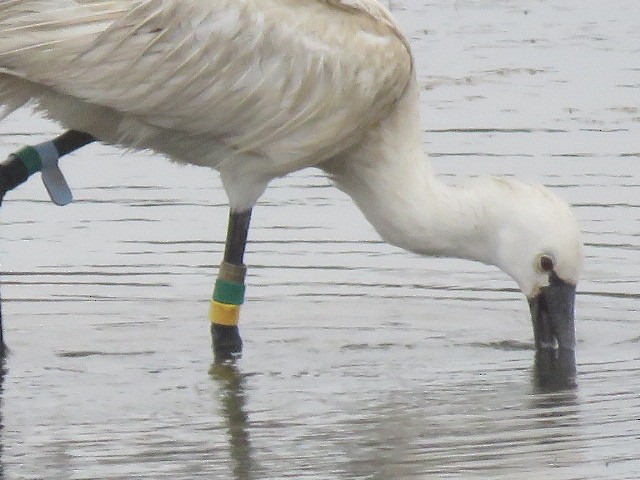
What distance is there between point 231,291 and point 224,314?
0.49ft

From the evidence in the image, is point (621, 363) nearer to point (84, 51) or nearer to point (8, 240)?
point (84, 51)

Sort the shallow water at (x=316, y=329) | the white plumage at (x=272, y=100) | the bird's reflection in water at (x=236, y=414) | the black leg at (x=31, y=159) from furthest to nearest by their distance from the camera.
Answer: the black leg at (x=31, y=159), the white plumage at (x=272, y=100), the shallow water at (x=316, y=329), the bird's reflection in water at (x=236, y=414)

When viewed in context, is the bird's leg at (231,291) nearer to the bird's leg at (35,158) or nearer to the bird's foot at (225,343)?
the bird's foot at (225,343)

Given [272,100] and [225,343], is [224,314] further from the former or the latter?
[272,100]

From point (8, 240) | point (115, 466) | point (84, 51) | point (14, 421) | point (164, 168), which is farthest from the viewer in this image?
point (164, 168)

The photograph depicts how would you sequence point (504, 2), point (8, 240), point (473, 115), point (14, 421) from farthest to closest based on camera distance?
1. point (504, 2)
2. point (473, 115)
3. point (8, 240)
4. point (14, 421)

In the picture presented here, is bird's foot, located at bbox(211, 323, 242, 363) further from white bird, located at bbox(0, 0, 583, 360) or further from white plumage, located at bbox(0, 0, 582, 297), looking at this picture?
white plumage, located at bbox(0, 0, 582, 297)

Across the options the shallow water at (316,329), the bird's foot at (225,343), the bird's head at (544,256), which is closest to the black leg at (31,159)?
the shallow water at (316,329)

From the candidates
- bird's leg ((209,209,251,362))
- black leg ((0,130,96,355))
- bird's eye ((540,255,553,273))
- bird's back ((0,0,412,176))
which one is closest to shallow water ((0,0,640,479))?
bird's leg ((209,209,251,362))

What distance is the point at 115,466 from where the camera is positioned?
32.2 feet

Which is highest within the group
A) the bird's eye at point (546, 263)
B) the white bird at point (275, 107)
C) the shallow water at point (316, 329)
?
the white bird at point (275, 107)

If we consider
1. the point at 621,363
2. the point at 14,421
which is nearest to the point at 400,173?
the point at 621,363

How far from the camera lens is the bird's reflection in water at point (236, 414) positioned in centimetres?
990

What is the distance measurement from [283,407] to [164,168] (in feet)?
16.5
